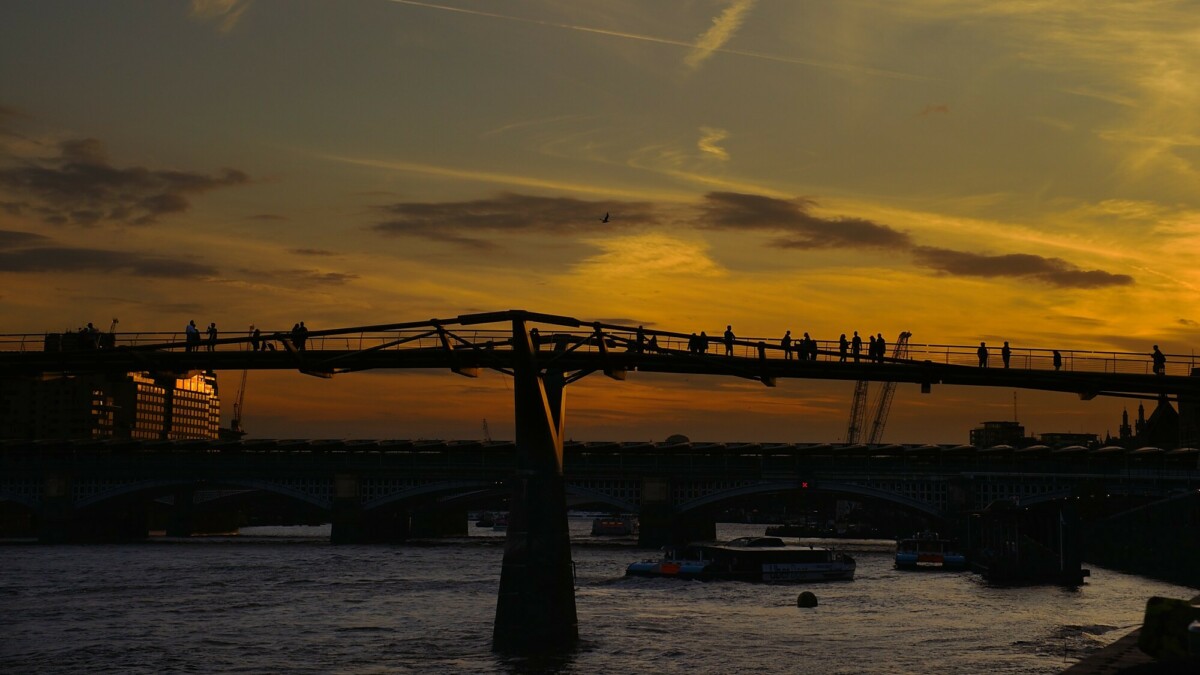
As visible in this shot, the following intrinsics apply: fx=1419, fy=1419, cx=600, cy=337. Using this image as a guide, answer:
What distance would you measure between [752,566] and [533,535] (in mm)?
75895

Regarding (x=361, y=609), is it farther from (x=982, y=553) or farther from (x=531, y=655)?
(x=982, y=553)

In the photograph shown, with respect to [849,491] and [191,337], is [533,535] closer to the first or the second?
[191,337]

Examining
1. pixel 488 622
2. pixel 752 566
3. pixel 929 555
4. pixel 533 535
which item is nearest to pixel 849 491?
pixel 929 555

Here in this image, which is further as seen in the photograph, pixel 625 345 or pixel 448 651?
pixel 448 651

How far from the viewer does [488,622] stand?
324 ft

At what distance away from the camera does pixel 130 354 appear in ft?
263

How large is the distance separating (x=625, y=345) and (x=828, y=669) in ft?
68.1

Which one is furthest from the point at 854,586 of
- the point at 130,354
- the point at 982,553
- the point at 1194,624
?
the point at 1194,624

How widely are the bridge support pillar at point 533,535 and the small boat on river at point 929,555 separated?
97266 mm

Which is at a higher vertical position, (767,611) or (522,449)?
(522,449)

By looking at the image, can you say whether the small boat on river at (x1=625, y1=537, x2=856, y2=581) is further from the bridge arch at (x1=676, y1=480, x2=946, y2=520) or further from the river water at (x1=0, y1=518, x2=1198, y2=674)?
the bridge arch at (x1=676, y1=480, x2=946, y2=520)

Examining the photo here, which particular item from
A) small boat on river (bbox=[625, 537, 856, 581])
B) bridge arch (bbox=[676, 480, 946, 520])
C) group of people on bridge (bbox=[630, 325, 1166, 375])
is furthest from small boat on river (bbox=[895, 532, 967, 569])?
group of people on bridge (bbox=[630, 325, 1166, 375])

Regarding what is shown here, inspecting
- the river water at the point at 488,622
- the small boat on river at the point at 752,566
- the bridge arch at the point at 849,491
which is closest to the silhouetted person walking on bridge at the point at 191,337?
the river water at the point at 488,622

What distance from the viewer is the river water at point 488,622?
78.9m
